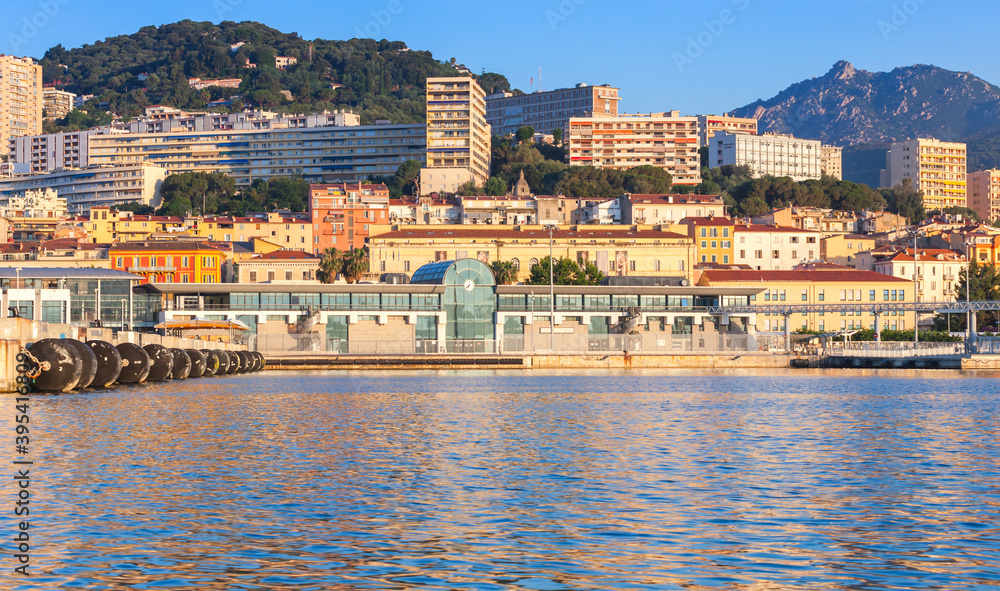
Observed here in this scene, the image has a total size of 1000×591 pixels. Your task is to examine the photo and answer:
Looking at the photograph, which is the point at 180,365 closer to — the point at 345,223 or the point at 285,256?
the point at 285,256

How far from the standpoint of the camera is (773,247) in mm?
172625

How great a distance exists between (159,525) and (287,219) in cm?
17126

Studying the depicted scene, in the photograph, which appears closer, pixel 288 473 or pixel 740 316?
pixel 288 473

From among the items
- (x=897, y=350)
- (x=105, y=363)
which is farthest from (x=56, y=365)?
(x=897, y=350)

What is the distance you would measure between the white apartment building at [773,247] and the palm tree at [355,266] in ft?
187

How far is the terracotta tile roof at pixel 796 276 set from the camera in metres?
140

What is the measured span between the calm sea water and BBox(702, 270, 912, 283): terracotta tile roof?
337ft

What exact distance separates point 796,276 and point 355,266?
53078 mm

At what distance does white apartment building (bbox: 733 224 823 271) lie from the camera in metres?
171

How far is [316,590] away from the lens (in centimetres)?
1266

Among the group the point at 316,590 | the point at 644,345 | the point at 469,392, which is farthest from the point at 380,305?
the point at 316,590

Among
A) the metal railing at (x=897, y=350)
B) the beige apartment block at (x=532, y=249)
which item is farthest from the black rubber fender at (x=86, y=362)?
the beige apartment block at (x=532, y=249)

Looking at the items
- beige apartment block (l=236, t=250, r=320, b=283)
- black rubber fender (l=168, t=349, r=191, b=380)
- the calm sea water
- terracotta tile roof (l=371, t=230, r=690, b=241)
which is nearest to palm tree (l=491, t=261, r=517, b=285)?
terracotta tile roof (l=371, t=230, r=690, b=241)

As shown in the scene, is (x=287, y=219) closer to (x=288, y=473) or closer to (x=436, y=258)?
(x=436, y=258)
